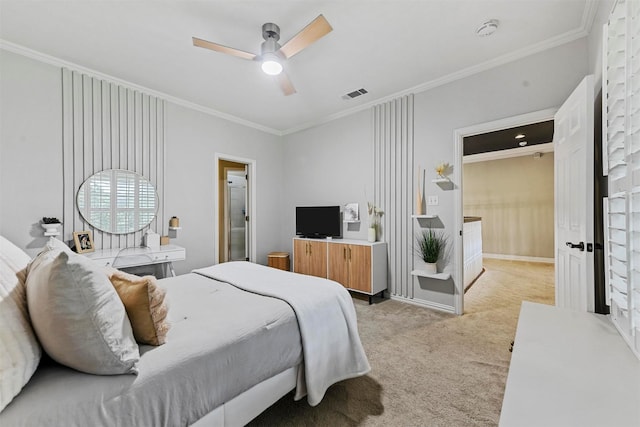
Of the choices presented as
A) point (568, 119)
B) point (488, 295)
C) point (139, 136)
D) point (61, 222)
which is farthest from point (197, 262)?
point (568, 119)

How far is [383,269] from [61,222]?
148 inches

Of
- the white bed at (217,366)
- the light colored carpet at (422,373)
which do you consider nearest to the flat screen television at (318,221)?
the light colored carpet at (422,373)

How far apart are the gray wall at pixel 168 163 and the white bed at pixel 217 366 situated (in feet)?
6.39

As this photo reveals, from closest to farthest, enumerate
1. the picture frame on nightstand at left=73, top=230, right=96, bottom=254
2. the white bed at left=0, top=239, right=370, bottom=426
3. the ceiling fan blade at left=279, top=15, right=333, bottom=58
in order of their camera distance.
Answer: the white bed at left=0, top=239, right=370, bottom=426 → the ceiling fan blade at left=279, top=15, right=333, bottom=58 → the picture frame on nightstand at left=73, top=230, right=96, bottom=254

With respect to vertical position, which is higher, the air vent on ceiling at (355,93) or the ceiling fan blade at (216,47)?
the air vent on ceiling at (355,93)

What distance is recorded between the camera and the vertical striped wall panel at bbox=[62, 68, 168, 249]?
2.97 meters

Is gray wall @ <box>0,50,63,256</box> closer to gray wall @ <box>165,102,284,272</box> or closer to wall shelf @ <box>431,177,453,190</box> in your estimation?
gray wall @ <box>165,102,284,272</box>

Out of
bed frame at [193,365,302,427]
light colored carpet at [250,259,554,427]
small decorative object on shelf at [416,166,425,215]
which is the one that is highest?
small decorative object on shelf at [416,166,425,215]

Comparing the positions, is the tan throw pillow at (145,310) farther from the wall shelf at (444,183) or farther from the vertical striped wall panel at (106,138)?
the wall shelf at (444,183)

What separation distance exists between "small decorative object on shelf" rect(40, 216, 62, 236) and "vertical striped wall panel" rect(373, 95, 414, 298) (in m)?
3.69

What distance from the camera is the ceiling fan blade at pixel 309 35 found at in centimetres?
191

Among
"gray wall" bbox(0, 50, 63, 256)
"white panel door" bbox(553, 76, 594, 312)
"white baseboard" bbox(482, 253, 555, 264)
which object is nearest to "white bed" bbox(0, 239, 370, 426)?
"white panel door" bbox(553, 76, 594, 312)

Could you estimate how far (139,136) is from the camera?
3.48 m

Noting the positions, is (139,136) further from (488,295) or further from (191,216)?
(488,295)
